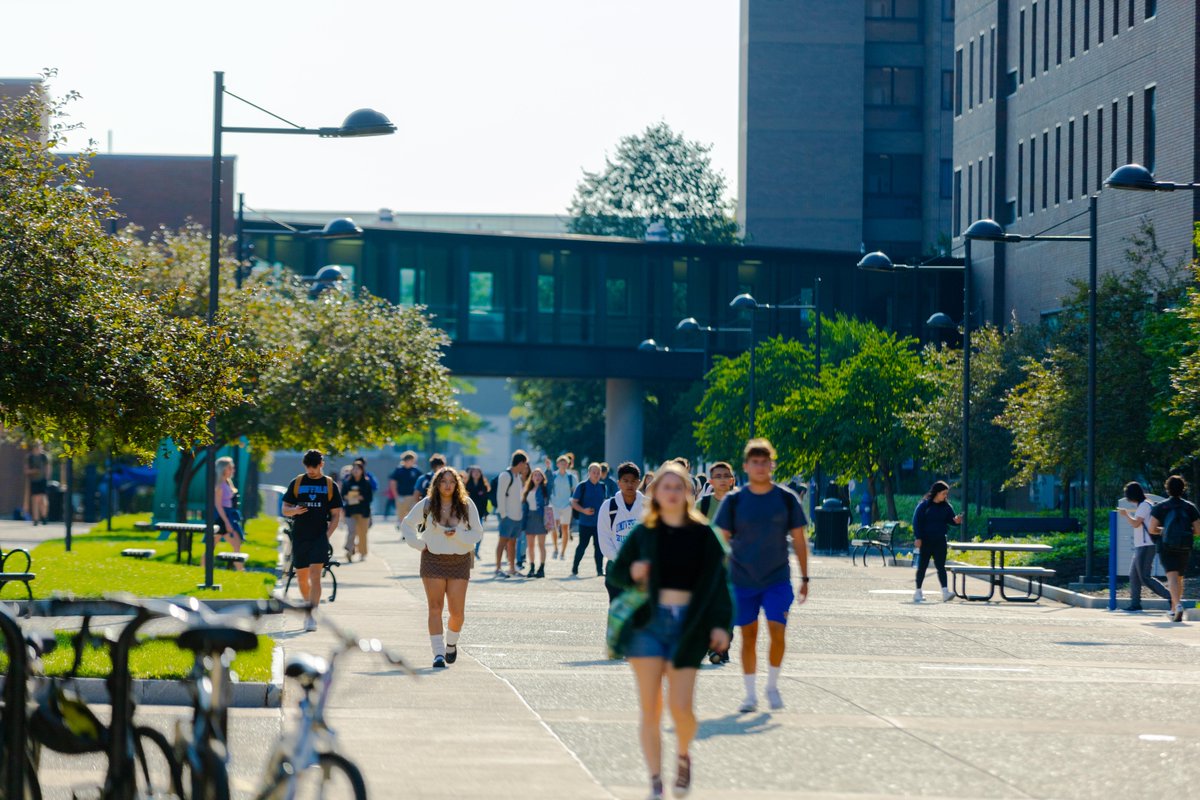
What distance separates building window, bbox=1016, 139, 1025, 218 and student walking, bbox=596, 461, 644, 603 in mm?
38376

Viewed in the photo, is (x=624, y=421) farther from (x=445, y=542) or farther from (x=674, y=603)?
(x=674, y=603)

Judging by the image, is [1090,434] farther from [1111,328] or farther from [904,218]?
[904,218]

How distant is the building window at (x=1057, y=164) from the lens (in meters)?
54.1

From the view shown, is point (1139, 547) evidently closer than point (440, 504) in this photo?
No

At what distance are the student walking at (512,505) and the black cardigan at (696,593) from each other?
20.2 m

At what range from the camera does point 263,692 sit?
44.6 ft

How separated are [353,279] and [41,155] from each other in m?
47.1

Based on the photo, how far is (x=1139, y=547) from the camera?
25.2 m

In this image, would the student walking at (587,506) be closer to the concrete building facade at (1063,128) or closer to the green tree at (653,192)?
the concrete building facade at (1063,128)

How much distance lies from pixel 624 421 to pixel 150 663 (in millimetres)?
58343

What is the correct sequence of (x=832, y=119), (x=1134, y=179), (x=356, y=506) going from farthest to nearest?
(x=832, y=119) < (x=356, y=506) < (x=1134, y=179)

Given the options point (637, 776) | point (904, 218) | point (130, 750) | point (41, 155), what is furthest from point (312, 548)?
point (904, 218)

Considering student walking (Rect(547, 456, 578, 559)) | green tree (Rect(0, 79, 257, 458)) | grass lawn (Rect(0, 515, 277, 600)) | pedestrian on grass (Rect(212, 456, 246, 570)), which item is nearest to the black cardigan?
grass lawn (Rect(0, 515, 277, 600))

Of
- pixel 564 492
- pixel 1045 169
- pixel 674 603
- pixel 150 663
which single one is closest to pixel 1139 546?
pixel 150 663
